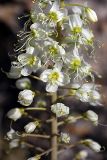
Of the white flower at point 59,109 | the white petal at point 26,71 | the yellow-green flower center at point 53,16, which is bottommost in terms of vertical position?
the white flower at point 59,109

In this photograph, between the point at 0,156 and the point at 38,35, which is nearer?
the point at 38,35

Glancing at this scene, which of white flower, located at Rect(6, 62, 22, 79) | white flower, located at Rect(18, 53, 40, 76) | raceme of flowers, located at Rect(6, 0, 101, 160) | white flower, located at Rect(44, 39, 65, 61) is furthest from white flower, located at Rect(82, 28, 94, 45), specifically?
white flower, located at Rect(6, 62, 22, 79)

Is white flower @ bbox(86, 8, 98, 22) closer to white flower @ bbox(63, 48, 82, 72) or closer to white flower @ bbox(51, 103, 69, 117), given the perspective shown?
white flower @ bbox(63, 48, 82, 72)

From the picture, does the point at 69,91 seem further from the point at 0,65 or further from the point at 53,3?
the point at 0,65

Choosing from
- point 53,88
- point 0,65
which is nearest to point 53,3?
point 53,88

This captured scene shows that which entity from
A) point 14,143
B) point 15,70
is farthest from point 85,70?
point 14,143

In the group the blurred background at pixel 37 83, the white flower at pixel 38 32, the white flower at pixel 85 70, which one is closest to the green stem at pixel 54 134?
the white flower at pixel 85 70

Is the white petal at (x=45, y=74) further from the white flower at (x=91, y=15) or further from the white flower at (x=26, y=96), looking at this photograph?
the white flower at (x=91, y=15)
